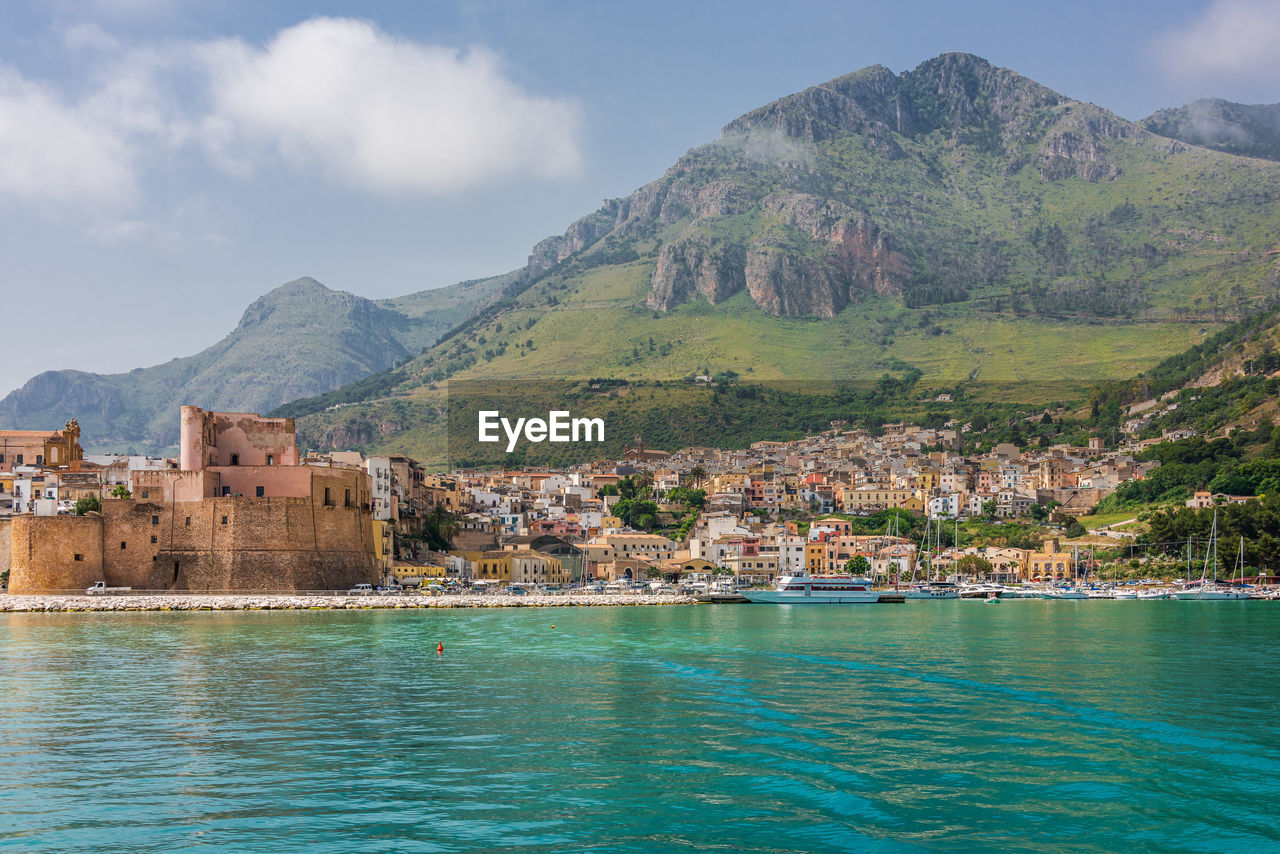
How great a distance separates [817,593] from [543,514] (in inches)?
1395

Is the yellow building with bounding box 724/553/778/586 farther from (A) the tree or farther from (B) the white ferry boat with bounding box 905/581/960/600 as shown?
(B) the white ferry boat with bounding box 905/581/960/600

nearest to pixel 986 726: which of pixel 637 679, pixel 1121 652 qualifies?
pixel 637 679

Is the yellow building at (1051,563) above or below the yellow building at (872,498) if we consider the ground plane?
below

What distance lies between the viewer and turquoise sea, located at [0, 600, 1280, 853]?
12391mm

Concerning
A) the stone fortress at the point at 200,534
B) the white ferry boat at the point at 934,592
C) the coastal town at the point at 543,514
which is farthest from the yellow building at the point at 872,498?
the stone fortress at the point at 200,534

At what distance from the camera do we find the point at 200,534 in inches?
2042

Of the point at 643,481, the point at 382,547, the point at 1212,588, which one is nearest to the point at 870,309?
the point at 643,481

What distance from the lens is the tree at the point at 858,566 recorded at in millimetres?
82938

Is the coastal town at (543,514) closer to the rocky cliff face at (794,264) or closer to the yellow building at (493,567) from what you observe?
the yellow building at (493,567)

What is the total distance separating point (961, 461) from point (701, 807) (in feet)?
345

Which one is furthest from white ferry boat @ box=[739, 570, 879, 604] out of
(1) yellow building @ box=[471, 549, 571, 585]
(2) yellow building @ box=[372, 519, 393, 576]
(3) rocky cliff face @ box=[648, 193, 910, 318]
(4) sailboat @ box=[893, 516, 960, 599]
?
(3) rocky cliff face @ box=[648, 193, 910, 318]

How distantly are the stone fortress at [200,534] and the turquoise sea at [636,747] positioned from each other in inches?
727

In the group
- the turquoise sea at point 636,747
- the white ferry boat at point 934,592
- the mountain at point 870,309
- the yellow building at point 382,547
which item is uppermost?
Result: the mountain at point 870,309

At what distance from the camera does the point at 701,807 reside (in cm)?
1329
